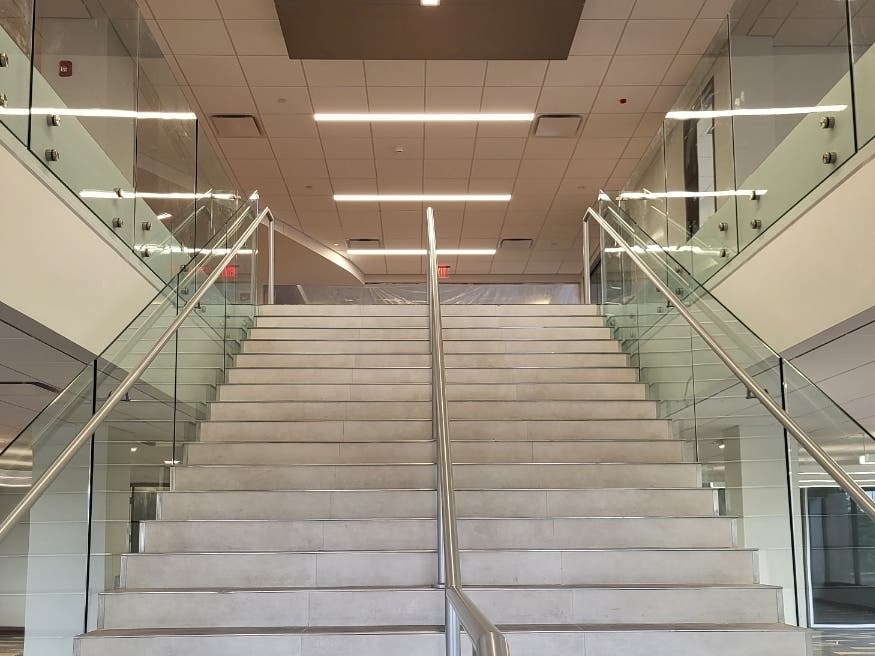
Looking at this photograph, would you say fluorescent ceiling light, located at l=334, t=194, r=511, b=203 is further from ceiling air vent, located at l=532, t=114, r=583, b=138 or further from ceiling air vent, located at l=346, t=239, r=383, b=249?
ceiling air vent, located at l=532, t=114, r=583, b=138

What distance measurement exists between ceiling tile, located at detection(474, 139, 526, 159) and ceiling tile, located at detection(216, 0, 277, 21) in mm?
3592

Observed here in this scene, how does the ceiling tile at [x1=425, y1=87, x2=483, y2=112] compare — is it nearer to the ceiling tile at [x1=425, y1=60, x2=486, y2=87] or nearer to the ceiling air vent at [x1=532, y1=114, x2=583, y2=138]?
the ceiling tile at [x1=425, y1=60, x2=486, y2=87]

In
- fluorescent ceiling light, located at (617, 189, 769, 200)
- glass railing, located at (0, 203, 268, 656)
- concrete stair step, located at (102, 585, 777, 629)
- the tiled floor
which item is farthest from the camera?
the tiled floor

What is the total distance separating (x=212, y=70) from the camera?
9.28 meters

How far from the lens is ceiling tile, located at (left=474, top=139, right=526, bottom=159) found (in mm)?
11141

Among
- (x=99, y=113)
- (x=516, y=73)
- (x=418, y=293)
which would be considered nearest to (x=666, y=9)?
(x=516, y=73)

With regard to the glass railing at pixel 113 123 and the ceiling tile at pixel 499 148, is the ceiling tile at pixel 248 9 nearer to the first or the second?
the glass railing at pixel 113 123

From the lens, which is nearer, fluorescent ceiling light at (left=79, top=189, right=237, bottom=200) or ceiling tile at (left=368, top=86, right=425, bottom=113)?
fluorescent ceiling light at (left=79, top=189, right=237, bottom=200)

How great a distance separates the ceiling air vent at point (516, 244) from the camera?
621 inches

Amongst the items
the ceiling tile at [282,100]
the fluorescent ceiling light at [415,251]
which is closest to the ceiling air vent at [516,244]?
the fluorescent ceiling light at [415,251]

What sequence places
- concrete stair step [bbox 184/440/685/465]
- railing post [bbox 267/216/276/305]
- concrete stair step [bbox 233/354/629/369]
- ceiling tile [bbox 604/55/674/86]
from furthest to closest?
1. railing post [bbox 267/216/276/305]
2. ceiling tile [bbox 604/55/674/86]
3. concrete stair step [bbox 233/354/629/369]
4. concrete stair step [bbox 184/440/685/465]

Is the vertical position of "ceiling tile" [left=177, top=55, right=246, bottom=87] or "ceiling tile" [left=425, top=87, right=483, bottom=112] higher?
"ceiling tile" [left=177, top=55, right=246, bottom=87]

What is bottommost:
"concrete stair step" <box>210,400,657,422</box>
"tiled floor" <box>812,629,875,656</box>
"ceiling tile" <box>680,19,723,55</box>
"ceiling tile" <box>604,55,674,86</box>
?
"tiled floor" <box>812,629,875,656</box>

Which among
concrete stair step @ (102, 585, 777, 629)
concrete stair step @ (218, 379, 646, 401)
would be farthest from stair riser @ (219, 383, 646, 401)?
concrete stair step @ (102, 585, 777, 629)
